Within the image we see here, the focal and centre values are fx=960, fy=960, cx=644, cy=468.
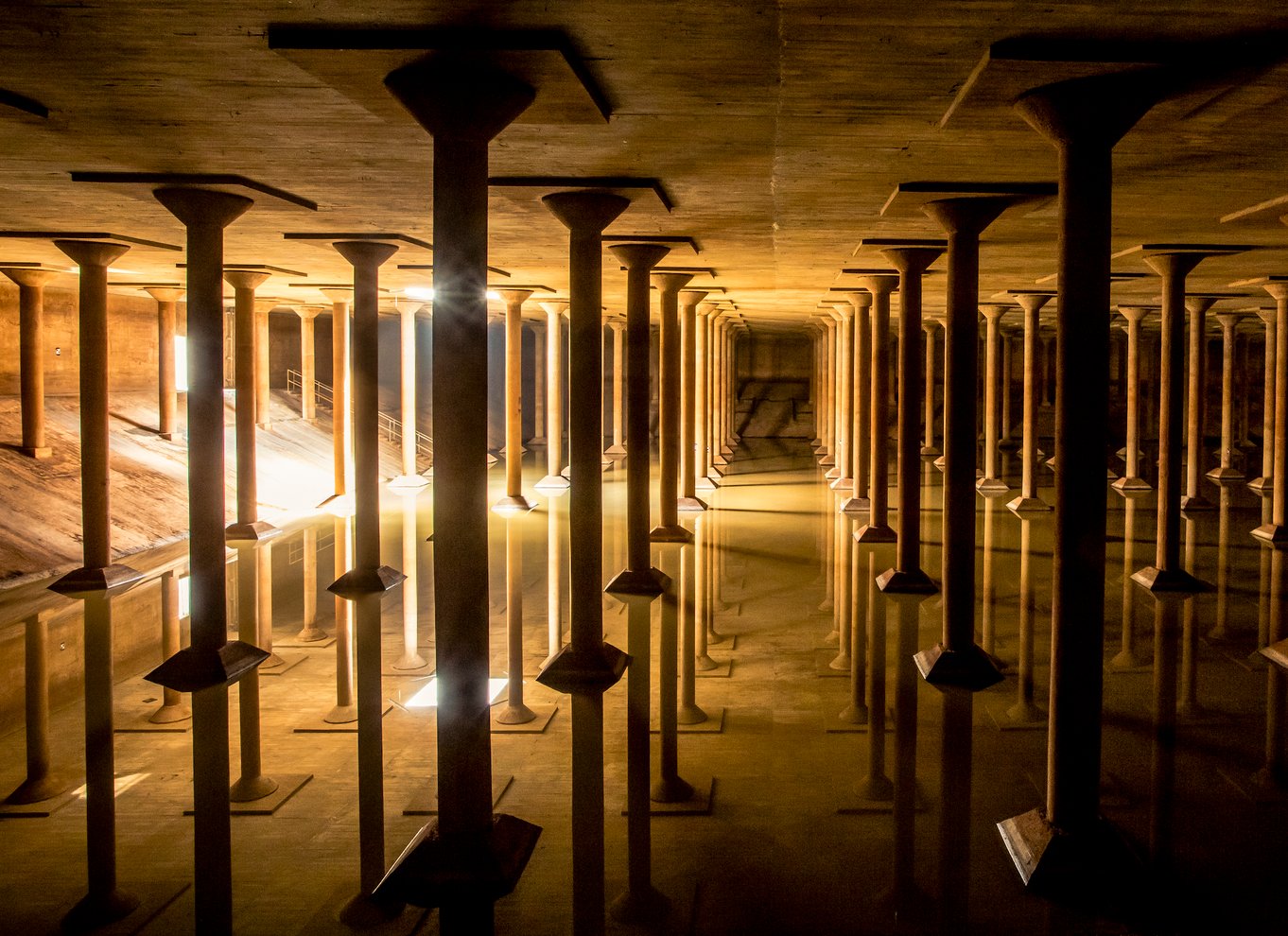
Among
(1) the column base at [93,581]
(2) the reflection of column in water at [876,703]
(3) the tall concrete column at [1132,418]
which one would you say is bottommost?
(2) the reflection of column in water at [876,703]

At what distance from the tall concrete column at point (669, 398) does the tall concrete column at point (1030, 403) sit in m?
7.55

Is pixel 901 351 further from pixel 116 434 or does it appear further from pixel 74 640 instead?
pixel 116 434

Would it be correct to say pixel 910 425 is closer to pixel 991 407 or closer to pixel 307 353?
pixel 991 407

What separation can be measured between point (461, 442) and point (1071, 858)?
12.9ft

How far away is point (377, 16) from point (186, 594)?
9.87 metres

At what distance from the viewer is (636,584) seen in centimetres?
1181

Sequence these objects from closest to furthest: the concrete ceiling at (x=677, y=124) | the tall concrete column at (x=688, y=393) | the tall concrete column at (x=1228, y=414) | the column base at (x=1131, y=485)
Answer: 1. the concrete ceiling at (x=677, y=124)
2. the tall concrete column at (x=688, y=393)
3. the column base at (x=1131, y=485)
4. the tall concrete column at (x=1228, y=414)

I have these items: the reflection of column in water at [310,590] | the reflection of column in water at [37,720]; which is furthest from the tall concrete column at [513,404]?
the reflection of column in water at [37,720]

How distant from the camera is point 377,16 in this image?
448 centimetres

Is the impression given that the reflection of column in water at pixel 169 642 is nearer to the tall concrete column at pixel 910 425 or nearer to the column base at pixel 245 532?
the column base at pixel 245 532

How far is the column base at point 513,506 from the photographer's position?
1942cm

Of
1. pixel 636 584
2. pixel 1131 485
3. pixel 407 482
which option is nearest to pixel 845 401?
pixel 1131 485

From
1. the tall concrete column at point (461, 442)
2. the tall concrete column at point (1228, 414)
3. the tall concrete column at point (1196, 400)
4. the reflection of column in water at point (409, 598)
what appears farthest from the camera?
the tall concrete column at point (1228, 414)

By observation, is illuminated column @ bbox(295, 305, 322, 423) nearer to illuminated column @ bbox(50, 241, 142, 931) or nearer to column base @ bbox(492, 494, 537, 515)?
column base @ bbox(492, 494, 537, 515)
